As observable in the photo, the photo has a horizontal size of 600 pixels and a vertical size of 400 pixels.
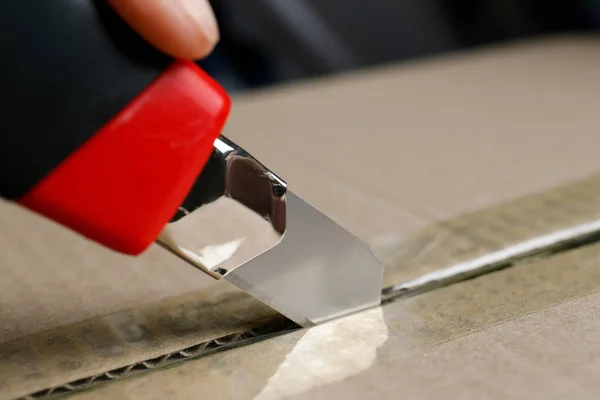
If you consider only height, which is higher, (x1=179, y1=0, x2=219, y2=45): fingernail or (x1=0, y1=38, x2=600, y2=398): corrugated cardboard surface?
(x1=179, y1=0, x2=219, y2=45): fingernail

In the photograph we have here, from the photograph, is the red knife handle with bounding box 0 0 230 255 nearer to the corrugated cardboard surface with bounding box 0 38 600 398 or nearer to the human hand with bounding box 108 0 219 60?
the human hand with bounding box 108 0 219 60

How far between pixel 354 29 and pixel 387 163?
0.78m

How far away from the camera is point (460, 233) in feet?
2.01

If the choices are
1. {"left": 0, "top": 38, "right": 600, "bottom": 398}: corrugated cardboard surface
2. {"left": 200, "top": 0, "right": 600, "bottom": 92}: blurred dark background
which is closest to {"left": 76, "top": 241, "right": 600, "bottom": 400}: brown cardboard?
{"left": 0, "top": 38, "right": 600, "bottom": 398}: corrugated cardboard surface

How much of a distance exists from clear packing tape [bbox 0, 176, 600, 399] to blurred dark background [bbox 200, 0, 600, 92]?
880 millimetres

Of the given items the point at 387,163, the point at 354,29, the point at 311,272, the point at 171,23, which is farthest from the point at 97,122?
the point at 354,29

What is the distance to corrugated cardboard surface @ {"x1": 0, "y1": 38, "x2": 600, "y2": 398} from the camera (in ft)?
1.63

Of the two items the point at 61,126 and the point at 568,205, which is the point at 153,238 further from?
the point at 568,205

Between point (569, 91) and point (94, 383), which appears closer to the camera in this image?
point (94, 383)

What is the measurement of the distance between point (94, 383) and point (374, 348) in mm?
171

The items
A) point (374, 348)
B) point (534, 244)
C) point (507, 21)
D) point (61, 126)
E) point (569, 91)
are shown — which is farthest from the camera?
point (507, 21)

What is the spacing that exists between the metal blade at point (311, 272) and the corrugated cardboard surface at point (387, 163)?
0.02m

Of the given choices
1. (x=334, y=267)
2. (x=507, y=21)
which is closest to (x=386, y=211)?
(x=334, y=267)

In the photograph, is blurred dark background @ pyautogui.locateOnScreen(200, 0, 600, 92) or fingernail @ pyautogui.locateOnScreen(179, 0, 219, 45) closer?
fingernail @ pyautogui.locateOnScreen(179, 0, 219, 45)
